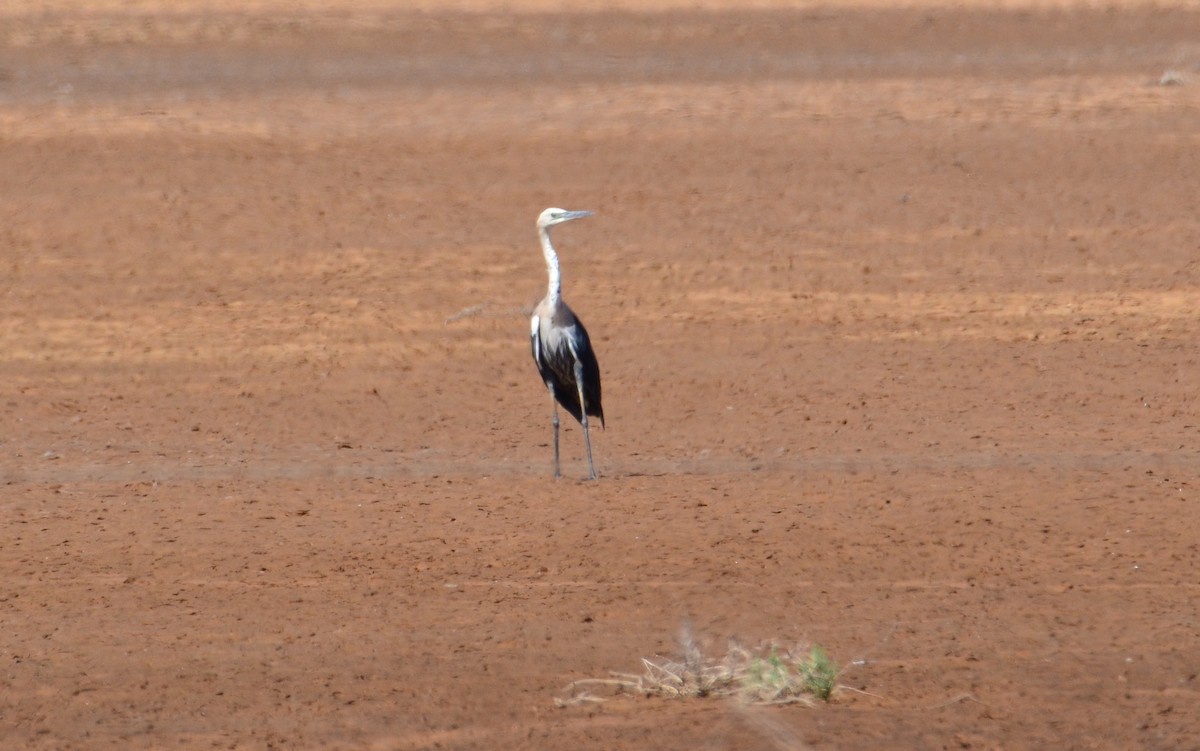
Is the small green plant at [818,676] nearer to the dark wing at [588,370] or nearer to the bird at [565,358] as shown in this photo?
the bird at [565,358]

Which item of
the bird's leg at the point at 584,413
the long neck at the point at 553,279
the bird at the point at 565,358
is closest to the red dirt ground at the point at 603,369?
the bird's leg at the point at 584,413

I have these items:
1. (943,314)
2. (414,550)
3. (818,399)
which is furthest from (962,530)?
(943,314)

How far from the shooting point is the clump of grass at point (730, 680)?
23.2ft

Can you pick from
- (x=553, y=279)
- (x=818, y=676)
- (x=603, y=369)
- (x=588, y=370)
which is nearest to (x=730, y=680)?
(x=818, y=676)

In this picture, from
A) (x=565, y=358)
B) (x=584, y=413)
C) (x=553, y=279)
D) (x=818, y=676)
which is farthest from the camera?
(x=553, y=279)

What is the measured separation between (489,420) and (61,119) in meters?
8.41

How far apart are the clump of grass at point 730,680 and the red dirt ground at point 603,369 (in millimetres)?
96

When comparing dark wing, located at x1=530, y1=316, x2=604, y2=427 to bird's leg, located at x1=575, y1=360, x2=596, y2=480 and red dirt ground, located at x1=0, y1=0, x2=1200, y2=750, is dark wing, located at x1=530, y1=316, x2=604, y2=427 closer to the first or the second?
bird's leg, located at x1=575, y1=360, x2=596, y2=480

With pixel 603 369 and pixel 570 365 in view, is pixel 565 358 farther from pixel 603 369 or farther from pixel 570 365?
pixel 603 369

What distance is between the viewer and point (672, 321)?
50.4 feet

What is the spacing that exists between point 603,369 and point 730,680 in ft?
23.9

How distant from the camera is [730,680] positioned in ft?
23.7

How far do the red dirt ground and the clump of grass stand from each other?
0.31 feet

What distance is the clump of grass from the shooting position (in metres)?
7.08
